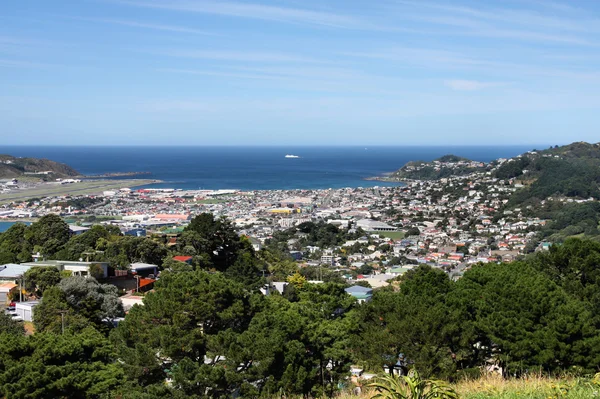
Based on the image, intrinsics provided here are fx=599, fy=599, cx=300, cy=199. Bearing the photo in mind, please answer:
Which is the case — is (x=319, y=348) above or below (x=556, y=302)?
below

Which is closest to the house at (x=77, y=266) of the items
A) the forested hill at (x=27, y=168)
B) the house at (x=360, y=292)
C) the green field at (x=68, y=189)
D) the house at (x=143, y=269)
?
the house at (x=143, y=269)

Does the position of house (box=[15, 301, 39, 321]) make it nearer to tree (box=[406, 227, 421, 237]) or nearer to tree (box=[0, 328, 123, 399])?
tree (box=[0, 328, 123, 399])

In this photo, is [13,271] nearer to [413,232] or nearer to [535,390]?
[535,390]

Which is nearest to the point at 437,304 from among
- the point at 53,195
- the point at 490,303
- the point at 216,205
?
the point at 490,303

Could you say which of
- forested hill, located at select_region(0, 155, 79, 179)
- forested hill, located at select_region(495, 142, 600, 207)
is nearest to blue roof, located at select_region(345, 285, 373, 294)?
forested hill, located at select_region(495, 142, 600, 207)

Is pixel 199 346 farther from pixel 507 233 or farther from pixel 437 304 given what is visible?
pixel 507 233

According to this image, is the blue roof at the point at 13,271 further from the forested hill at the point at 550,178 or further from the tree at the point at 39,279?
the forested hill at the point at 550,178
